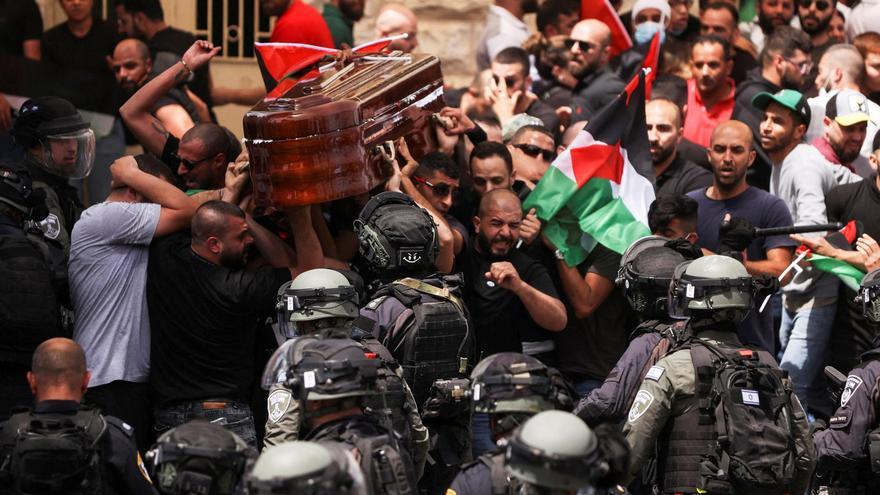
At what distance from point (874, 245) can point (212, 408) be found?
3834 millimetres

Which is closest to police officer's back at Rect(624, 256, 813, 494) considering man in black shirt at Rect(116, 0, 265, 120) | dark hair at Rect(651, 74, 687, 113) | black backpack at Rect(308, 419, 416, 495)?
black backpack at Rect(308, 419, 416, 495)

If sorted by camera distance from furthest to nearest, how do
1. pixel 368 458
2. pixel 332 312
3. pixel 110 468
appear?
pixel 332 312 < pixel 110 468 < pixel 368 458

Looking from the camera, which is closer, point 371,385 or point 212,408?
point 371,385

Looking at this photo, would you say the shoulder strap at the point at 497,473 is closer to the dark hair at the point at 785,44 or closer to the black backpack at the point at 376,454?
the black backpack at the point at 376,454

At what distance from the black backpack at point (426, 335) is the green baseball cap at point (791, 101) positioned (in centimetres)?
337

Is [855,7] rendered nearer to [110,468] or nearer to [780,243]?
[780,243]

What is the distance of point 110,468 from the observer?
21.8ft

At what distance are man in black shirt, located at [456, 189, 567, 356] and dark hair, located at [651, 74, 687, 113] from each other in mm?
2366

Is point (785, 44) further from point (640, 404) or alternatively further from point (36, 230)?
point (36, 230)

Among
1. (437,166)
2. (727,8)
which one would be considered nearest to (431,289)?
(437,166)

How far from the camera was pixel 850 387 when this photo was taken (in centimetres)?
780

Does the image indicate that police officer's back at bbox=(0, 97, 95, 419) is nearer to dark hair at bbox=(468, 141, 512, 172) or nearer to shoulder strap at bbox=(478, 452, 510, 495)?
dark hair at bbox=(468, 141, 512, 172)

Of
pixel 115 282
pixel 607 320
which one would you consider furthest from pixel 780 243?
pixel 115 282

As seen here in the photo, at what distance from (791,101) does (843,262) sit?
134 centimetres
